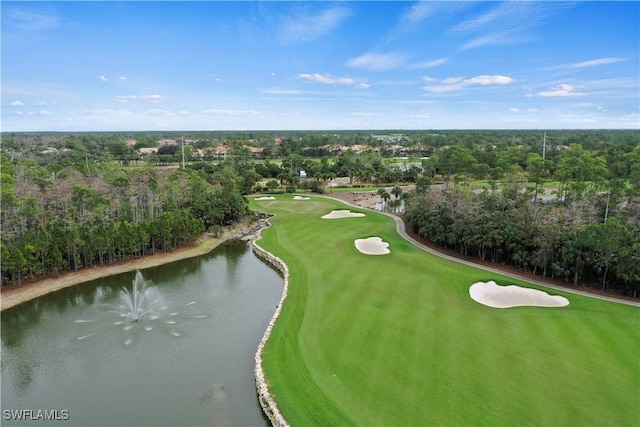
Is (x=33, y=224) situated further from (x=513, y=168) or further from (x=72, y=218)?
(x=513, y=168)

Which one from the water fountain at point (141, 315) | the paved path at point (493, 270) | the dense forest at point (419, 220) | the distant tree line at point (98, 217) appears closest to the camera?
the water fountain at point (141, 315)

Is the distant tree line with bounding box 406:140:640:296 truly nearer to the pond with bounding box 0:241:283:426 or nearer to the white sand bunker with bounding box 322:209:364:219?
the white sand bunker with bounding box 322:209:364:219

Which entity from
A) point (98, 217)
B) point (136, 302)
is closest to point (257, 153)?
point (98, 217)

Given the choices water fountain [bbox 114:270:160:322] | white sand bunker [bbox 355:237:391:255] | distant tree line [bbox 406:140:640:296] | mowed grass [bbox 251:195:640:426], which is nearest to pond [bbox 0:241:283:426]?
water fountain [bbox 114:270:160:322]

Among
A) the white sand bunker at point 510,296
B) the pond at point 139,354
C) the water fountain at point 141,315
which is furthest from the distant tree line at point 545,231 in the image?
the water fountain at point 141,315

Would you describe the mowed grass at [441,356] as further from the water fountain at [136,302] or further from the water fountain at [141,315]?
the water fountain at [136,302]
